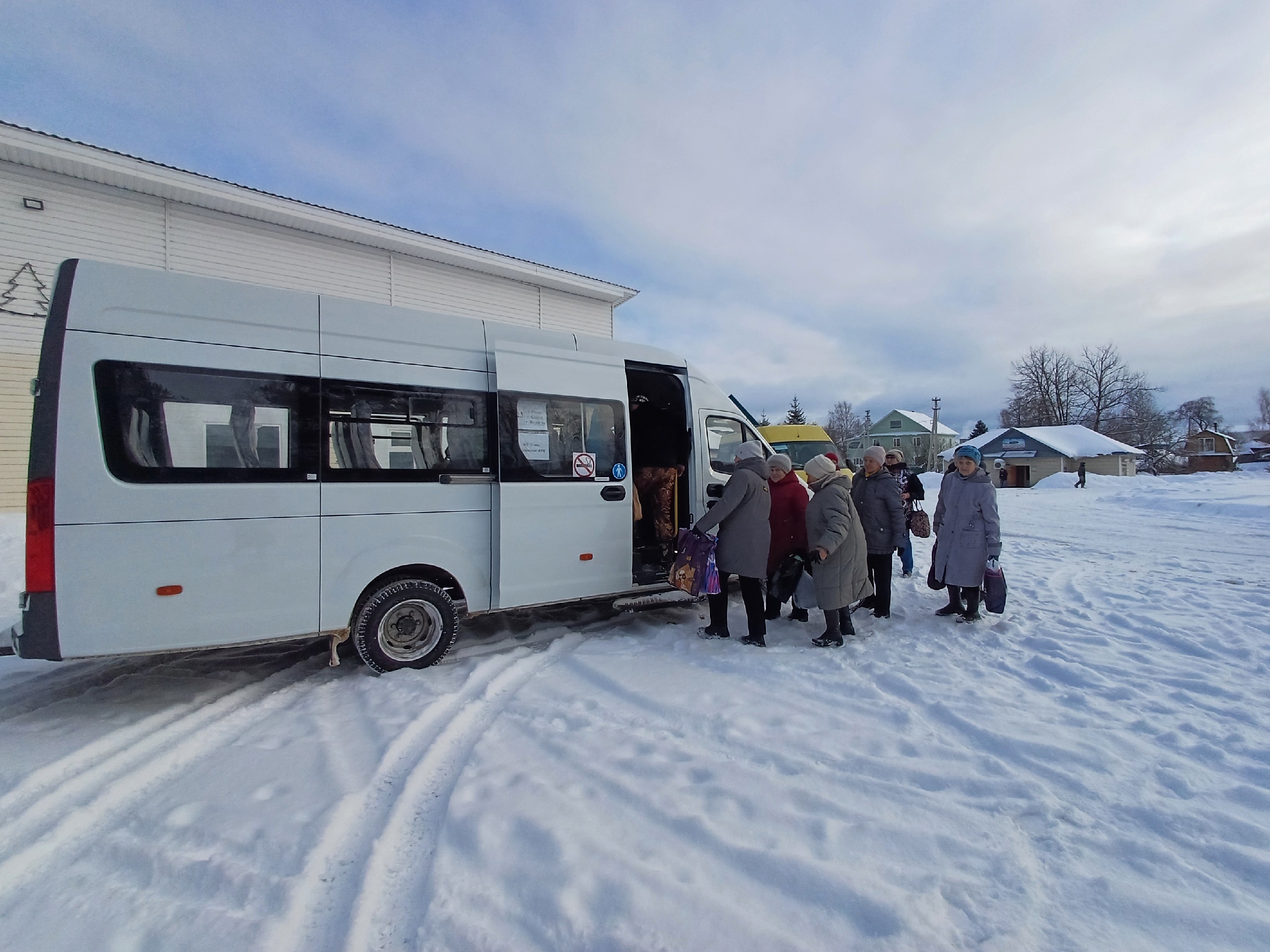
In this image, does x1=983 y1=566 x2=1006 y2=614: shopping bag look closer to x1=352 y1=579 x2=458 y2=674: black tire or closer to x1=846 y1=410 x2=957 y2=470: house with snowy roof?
x1=352 y1=579 x2=458 y2=674: black tire

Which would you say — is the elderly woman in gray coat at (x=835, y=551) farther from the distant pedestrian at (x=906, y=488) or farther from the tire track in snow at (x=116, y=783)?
the tire track in snow at (x=116, y=783)

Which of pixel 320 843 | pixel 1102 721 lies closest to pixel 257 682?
pixel 320 843

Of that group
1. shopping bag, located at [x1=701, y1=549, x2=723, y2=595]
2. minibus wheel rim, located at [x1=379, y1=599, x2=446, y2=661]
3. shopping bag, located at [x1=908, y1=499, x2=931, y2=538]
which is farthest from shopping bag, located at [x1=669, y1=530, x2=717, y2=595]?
shopping bag, located at [x1=908, y1=499, x2=931, y2=538]

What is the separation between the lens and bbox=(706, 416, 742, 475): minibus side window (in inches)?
246

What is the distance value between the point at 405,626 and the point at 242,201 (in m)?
10.0

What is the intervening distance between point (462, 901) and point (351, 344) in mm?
3549

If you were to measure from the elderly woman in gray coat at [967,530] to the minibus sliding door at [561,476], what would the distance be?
298 cm

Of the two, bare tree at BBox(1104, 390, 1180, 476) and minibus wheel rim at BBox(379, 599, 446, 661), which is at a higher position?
bare tree at BBox(1104, 390, 1180, 476)

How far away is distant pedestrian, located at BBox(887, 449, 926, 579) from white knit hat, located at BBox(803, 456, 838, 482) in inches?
63.6

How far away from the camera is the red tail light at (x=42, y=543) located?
11.0ft

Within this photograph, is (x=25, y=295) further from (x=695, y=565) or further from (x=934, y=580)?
(x=934, y=580)

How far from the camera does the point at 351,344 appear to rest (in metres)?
4.24

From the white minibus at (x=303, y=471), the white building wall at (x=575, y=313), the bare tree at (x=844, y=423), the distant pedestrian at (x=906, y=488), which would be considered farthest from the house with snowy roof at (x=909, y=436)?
the white minibus at (x=303, y=471)

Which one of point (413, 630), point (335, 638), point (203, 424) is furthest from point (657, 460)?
point (203, 424)
